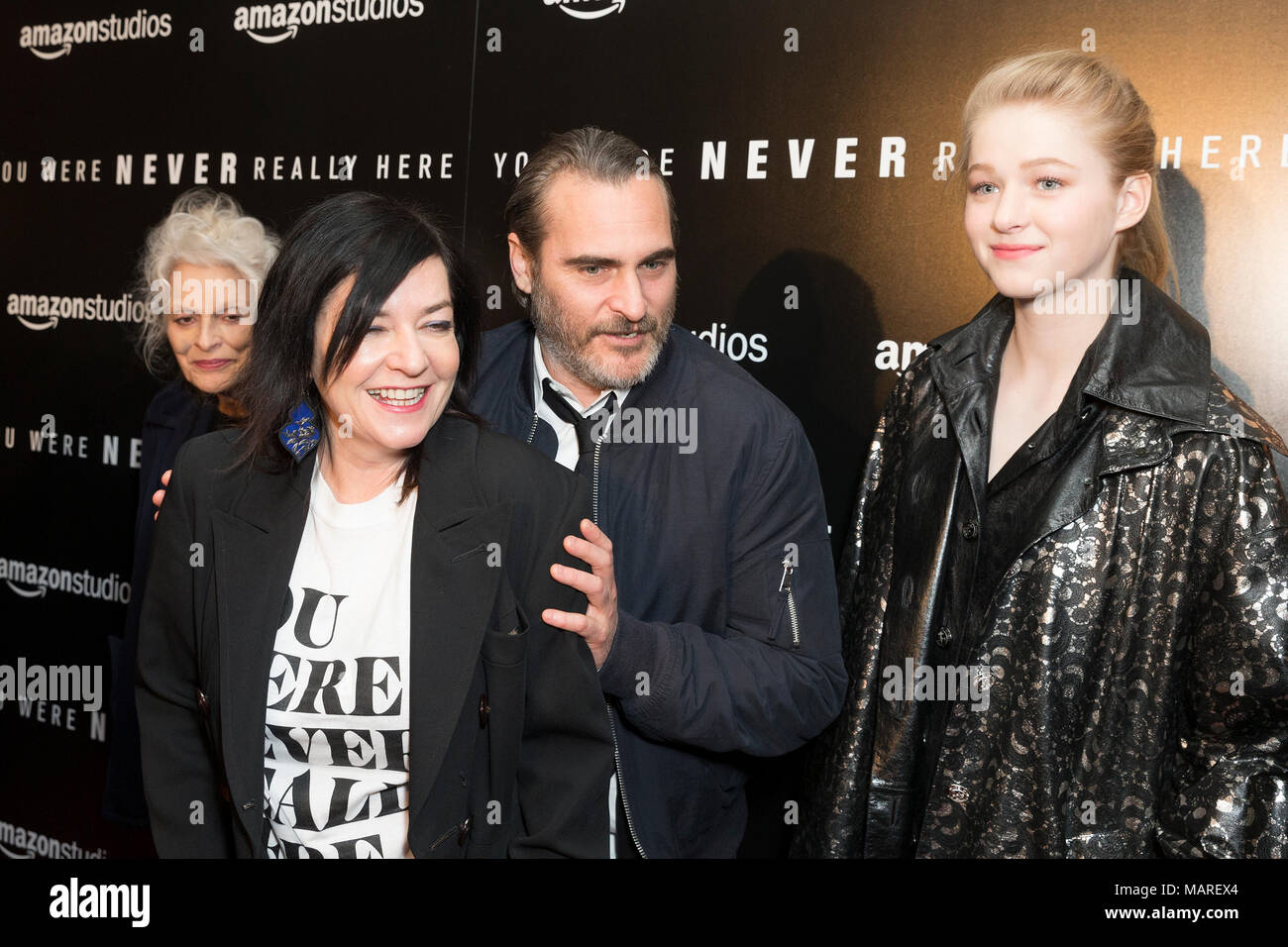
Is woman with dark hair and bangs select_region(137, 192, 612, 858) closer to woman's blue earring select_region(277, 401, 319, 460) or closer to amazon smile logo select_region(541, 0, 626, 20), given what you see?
woman's blue earring select_region(277, 401, 319, 460)

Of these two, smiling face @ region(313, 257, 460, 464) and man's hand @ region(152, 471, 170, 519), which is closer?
smiling face @ region(313, 257, 460, 464)

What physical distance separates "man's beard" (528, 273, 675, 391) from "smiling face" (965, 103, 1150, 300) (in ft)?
1.98

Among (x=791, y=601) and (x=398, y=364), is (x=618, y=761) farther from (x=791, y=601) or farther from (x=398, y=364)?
(x=398, y=364)

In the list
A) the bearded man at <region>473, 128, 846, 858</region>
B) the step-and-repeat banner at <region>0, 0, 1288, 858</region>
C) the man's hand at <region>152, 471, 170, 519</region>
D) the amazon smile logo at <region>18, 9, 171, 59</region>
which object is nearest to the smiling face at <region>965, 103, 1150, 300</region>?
the step-and-repeat banner at <region>0, 0, 1288, 858</region>

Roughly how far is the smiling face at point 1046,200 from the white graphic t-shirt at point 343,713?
1117mm

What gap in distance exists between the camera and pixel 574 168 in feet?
7.09

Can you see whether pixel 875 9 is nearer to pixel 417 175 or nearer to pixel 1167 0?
pixel 1167 0

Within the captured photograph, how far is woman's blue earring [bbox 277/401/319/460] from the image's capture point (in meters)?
1.88

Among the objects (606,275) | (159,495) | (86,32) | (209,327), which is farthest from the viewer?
(86,32)

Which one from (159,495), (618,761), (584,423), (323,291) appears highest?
(323,291)

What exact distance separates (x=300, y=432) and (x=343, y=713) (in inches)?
18.8

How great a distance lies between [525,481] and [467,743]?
1.40 ft

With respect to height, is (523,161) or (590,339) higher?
(523,161)

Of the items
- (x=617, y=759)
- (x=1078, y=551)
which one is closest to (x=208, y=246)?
(x=617, y=759)
